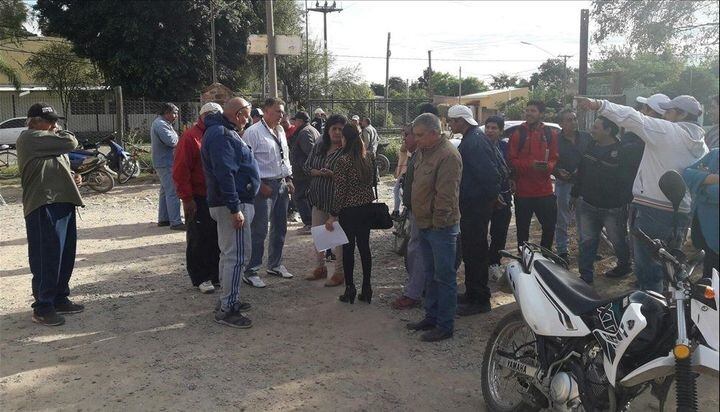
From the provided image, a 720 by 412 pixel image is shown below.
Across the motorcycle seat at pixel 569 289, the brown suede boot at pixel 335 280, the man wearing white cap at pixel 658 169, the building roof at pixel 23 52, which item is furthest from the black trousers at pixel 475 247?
the building roof at pixel 23 52

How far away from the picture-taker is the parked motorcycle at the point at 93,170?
1188 cm

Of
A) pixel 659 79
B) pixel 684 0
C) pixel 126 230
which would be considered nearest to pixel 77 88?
pixel 126 230

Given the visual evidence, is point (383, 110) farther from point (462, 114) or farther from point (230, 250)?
point (230, 250)

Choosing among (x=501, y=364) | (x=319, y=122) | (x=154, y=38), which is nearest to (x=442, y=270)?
(x=501, y=364)

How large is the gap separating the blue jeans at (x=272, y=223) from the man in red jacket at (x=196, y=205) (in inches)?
16.7

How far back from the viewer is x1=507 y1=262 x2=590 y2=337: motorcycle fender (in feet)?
10.0

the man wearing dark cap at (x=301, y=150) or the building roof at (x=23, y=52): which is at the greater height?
the building roof at (x=23, y=52)

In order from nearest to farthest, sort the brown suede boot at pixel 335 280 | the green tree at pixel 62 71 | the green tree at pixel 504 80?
the brown suede boot at pixel 335 280, the green tree at pixel 62 71, the green tree at pixel 504 80

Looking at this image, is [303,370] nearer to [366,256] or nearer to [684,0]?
[366,256]

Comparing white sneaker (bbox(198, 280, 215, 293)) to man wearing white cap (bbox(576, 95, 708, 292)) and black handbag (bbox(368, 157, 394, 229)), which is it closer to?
black handbag (bbox(368, 157, 394, 229))

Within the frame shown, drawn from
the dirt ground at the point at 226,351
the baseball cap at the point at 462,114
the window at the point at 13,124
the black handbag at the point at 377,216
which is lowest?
the dirt ground at the point at 226,351

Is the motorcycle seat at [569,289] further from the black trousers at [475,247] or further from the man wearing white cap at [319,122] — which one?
the man wearing white cap at [319,122]

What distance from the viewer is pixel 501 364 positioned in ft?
11.7

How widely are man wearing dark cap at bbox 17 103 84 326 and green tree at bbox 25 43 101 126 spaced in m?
28.4
